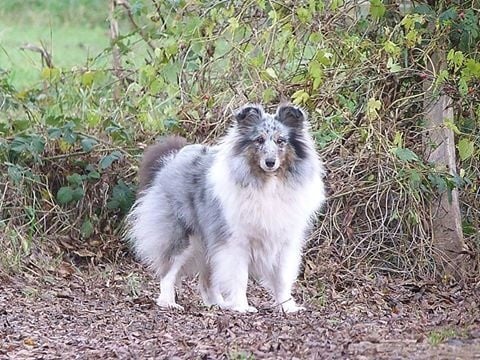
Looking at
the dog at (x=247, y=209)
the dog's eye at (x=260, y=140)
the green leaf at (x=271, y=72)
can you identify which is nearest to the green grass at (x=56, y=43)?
the green leaf at (x=271, y=72)

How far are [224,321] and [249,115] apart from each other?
135 cm

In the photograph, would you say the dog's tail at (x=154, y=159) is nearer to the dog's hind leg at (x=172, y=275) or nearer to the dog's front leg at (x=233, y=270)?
the dog's hind leg at (x=172, y=275)

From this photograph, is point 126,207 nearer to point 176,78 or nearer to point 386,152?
point 176,78

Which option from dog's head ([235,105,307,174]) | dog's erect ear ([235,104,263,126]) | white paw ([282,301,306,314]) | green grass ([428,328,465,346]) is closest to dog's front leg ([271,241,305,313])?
white paw ([282,301,306,314])

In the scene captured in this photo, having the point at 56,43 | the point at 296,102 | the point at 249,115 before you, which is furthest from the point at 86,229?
the point at 56,43

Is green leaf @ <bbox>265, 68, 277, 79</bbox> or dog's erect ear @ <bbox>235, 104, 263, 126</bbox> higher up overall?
dog's erect ear @ <bbox>235, 104, 263, 126</bbox>

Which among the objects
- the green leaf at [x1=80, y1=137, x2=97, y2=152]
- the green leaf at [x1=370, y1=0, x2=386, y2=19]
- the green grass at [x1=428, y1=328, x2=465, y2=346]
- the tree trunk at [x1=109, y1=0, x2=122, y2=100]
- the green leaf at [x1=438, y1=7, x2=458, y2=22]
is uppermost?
the green leaf at [x1=370, y1=0, x2=386, y2=19]

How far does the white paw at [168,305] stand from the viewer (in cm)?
684

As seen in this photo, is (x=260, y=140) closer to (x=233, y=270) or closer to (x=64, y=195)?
(x=233, y=270)

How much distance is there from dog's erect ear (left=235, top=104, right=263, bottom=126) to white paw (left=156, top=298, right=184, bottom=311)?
1231 mm

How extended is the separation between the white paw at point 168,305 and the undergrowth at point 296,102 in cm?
116

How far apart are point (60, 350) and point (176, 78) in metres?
3.35

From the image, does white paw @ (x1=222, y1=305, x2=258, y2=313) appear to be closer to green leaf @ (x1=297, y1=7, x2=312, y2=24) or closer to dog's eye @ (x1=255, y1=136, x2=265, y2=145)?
dog's eye @ (x1=255, y1=136, x2=265, y2=145)

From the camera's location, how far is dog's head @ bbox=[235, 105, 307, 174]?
659 centimetres
